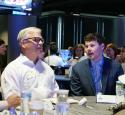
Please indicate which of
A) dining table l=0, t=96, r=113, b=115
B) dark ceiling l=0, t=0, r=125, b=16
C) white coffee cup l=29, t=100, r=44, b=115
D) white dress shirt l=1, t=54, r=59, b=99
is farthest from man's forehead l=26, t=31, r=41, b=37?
dark ceiling l=0, t=0, r=125, b=16

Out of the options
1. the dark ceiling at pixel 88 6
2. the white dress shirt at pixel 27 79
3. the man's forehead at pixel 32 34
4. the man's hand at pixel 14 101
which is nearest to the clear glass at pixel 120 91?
the white dress shirt at pixel 27 79

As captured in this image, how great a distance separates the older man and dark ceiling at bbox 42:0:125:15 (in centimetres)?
1210

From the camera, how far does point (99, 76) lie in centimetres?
393

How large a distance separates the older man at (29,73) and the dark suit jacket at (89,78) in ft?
1.59

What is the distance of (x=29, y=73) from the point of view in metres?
3.19

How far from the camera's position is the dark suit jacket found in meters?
3.85

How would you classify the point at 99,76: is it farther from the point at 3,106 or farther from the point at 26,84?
the point at 3,106

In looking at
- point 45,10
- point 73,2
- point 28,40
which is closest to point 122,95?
point 28,40

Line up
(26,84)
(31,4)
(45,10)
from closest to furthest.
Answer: (26,84), (31,4), (45,10)

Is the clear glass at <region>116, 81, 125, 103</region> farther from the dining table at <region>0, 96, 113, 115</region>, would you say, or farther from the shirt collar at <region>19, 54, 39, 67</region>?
the shirt collar at <region>19, 54, 39, 67</region>

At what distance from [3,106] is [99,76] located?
1547mm

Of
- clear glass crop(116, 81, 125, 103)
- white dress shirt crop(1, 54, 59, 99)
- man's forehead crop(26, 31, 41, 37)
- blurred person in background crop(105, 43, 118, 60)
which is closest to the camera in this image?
clear glass crop(116, 81, 125, 103)

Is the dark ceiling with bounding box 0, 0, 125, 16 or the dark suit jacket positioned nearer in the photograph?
the dark suit jacket

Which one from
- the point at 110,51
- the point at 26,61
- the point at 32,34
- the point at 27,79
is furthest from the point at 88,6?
the point at 27,79
